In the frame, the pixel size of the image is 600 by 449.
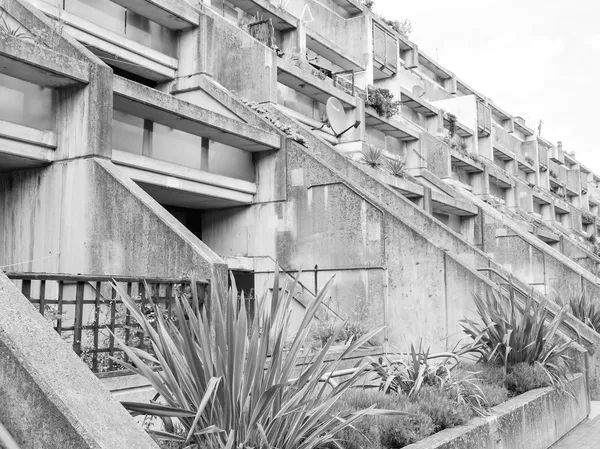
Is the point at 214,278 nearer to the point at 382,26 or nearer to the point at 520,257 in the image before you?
the point at 520,257

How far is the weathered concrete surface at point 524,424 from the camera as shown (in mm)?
5023

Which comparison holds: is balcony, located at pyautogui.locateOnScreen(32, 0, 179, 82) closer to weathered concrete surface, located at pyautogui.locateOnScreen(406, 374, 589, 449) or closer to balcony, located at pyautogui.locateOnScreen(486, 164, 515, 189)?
weathered concrete surface, located at pyautogui.locateOnScreen(406, 374, 589, 449)

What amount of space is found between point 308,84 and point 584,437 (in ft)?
47.0

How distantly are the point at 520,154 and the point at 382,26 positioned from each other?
60.8 feet

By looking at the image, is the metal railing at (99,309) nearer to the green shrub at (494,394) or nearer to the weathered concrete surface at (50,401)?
the weathered concrete surface at (50,401)

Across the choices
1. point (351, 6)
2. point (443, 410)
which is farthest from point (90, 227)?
point (351, 6)

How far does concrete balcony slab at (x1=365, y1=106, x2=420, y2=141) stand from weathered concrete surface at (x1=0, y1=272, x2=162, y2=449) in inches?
815

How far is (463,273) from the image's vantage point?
33.2 feet

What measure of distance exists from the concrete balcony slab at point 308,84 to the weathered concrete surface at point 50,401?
613 inches

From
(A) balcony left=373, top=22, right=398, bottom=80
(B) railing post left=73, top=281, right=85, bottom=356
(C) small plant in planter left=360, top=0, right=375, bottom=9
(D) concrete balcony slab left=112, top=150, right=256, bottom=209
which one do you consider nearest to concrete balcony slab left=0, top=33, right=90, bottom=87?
(D) concrete balcony slab left=112, top=150, right=256, bottom=209

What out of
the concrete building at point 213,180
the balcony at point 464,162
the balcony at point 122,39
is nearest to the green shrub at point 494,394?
the concrete building at point 213,180

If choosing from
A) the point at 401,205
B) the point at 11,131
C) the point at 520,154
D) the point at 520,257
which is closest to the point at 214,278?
the point at 11,131

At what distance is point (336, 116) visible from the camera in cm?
1936

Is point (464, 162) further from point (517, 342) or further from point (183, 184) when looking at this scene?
point (517, 342)
